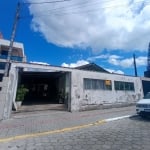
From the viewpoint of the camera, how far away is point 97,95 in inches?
647

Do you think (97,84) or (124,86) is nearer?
(97,84)

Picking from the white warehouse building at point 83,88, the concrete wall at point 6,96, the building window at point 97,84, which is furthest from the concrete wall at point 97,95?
the concrete wall at point 6,96

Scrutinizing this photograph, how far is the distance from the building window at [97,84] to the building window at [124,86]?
1.20 meters

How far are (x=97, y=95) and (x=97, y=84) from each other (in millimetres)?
1064

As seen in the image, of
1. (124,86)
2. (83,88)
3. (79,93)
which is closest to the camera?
(79,93)

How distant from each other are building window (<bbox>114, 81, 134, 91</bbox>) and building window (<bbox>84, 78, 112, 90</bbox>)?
1.20m

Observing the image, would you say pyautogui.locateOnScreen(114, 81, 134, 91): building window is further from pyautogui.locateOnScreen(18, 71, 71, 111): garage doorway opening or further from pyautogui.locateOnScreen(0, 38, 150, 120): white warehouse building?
pyautogui.locateOnScreen(18, 71, 71, 111): garage doorway opening

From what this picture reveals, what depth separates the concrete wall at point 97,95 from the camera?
14.8 meters

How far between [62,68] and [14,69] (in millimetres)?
3992

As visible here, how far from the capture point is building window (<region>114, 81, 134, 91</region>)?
18.6 metres

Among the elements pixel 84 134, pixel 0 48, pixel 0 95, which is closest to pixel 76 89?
pixel 0 95

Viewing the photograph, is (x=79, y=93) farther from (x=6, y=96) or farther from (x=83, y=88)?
(x=6, y=96)

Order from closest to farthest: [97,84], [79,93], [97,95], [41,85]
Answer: [79,93] < [97,95] < [97,84] < [41,85]

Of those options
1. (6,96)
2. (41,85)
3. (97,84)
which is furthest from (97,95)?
(41,85)
